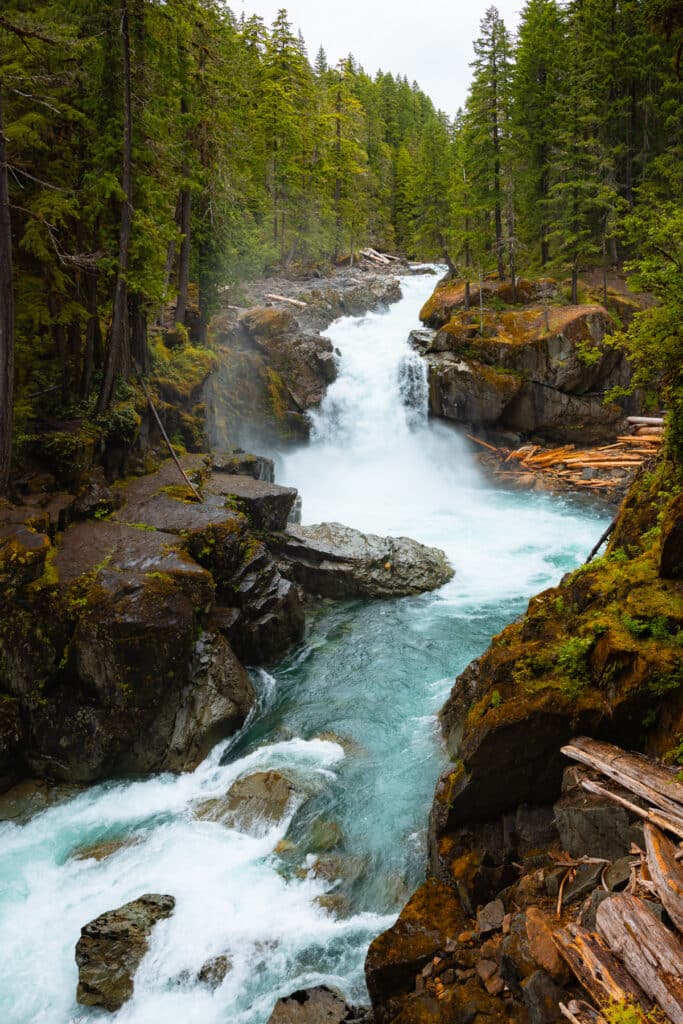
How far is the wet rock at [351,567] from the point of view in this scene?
15.0 m

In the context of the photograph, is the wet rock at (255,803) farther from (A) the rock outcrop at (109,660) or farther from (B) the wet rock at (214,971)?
(B) the wet rock at (214,971)

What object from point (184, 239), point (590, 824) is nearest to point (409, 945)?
point (590, 824)

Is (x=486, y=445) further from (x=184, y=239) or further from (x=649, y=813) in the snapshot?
(x=649, y=813)

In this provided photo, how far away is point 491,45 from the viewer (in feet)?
88.2

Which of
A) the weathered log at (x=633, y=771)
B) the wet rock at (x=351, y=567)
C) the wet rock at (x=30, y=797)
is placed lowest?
the wet rock at (x=30, y=797)

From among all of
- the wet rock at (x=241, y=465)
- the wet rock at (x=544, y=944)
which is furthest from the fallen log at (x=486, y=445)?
the wet rock at (x=544, y=944)

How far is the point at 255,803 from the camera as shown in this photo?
8.47 metres

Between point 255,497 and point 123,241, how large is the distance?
22.9 feet

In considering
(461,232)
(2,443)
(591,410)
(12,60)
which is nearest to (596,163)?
(461,232)

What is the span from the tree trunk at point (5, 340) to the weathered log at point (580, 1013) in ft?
37.4

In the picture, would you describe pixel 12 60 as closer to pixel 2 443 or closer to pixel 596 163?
pixel 2 443

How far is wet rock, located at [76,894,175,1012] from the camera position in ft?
19.6

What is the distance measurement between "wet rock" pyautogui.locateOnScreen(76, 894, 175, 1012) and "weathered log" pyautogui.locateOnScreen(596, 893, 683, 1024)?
516 cm

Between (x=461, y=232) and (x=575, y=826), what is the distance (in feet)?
95.1
